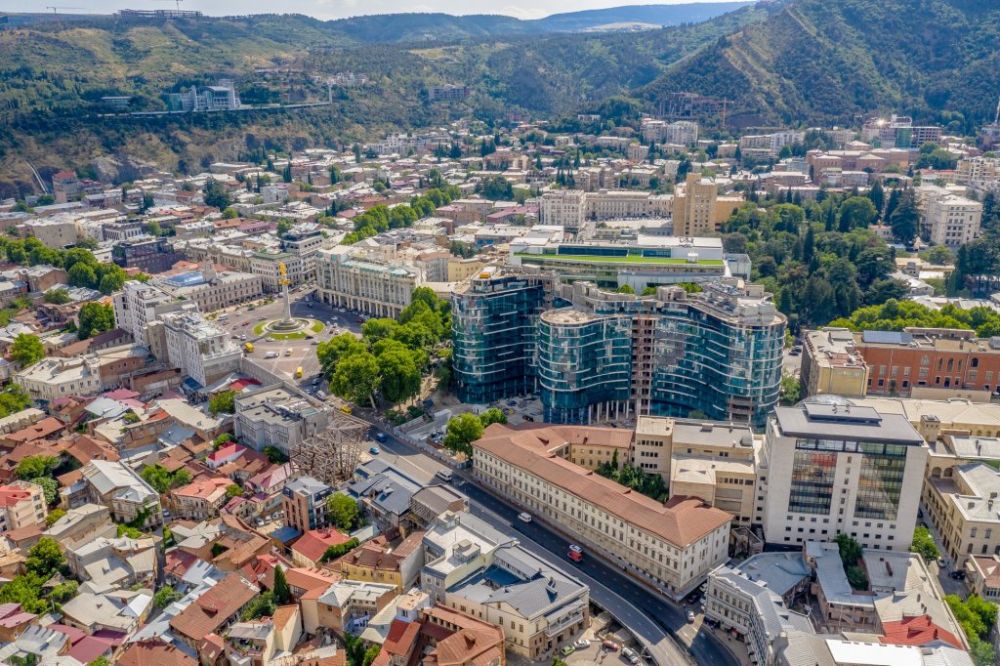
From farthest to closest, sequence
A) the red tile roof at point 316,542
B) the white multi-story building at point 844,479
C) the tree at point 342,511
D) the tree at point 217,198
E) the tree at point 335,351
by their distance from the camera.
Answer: the tree at point 217,198, the tree at point 335,351, the tree at point 342,511, the red tile roof at point 316,542, the white multi-story building at point 844,479

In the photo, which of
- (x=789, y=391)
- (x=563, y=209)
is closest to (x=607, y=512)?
(x=789, y=391)

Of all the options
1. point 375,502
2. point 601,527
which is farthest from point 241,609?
point 601,527

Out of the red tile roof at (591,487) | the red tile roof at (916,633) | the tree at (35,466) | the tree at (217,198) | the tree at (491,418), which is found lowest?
the tree at (35,466)

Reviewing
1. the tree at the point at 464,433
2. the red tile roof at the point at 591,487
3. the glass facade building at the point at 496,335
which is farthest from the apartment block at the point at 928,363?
the tree at the point at 464,433

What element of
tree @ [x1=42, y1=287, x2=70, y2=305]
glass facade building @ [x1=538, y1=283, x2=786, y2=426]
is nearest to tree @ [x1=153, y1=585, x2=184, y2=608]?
glass facade building @ [x1=538, y1=283, x2=786, y2=426]

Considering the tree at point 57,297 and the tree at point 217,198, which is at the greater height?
the tree at point 217,198

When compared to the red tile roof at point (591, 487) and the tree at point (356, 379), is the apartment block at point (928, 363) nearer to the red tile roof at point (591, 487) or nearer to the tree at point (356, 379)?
the red tile roof at point (591, 487)

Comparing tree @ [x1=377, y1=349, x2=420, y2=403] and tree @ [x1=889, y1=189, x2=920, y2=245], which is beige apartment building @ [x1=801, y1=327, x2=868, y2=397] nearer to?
tree @ [x1=377, y1=349, x2=420, y2=403]

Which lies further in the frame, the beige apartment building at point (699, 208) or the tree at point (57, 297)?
the beige apartment building at point (699, 208)

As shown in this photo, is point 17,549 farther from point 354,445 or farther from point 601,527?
point 601,527
